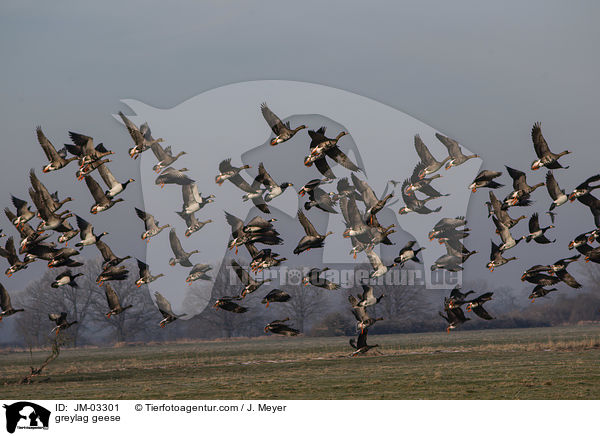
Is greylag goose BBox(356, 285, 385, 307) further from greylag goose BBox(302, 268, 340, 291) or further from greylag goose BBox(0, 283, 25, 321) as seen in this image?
greylag goose BBox(0, 283, 25, 321)

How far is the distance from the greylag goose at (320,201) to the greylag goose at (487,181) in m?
6.54

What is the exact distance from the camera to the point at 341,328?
9162 centimetres

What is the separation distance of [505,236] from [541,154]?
175 inches

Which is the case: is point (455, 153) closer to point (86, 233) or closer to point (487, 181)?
point (487, 181)

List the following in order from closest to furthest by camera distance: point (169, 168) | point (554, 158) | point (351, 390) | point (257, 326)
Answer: point (554, 158), point (351, 390), point (169, 168), point (257, 326)

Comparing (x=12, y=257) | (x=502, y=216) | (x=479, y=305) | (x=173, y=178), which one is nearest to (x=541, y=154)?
(x=502, y=216)

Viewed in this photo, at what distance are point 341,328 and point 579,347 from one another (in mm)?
44198

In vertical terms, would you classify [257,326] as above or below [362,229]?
below

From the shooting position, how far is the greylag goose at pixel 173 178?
36.0m

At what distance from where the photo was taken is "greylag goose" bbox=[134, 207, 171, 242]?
114ft

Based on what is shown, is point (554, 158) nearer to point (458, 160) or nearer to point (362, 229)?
point (458, 160)

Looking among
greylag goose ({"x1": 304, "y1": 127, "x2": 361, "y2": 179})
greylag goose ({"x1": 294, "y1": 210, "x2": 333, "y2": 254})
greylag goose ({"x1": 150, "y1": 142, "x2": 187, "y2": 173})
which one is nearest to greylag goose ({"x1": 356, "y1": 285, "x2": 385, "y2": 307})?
greylag goose ({"x1": 294, "y1": 210, "x2": 333, "y2": 254})

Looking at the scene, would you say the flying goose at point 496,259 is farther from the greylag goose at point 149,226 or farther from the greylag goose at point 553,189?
the greylag goose at point 149,226

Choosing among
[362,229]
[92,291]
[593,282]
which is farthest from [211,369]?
[593,282]
